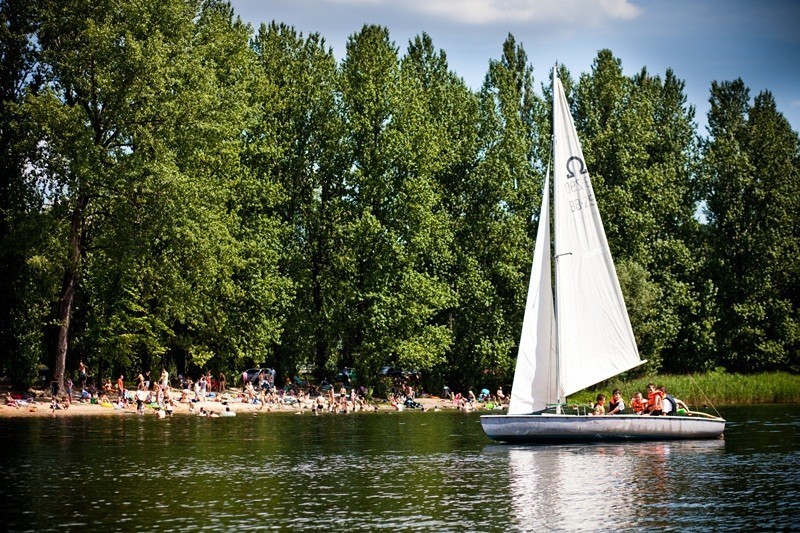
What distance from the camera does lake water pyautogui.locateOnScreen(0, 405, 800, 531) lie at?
87.4 feet

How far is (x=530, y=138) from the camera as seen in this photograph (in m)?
88.4

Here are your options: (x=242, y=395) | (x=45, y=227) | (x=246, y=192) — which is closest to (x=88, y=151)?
(x=45, y=227)

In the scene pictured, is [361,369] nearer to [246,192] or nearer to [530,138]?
[246,192]

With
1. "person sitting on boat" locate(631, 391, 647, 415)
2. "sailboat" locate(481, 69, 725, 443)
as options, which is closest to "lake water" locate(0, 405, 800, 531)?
"sailboat" locate(481, 69, 725, 443)

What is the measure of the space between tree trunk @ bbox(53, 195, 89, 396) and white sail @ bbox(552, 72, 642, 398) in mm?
32511

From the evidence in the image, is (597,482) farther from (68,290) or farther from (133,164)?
(68,290)

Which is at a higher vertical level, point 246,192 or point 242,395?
point 246,192

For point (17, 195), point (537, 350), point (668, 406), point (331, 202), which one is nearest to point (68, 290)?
point (17, 195)

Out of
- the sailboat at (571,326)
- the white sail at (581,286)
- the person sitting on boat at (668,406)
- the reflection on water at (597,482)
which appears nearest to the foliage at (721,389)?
the person sitting on boat at (668,406)

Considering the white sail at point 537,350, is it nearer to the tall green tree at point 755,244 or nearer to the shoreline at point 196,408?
the shoreline at point 196,408

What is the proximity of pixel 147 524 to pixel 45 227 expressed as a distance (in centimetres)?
3944

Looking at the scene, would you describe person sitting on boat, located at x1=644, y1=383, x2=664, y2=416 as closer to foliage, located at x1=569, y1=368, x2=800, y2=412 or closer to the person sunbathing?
foliage, located at x1=569, y1=368, x2=800, y2=412

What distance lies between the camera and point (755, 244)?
8781 cm

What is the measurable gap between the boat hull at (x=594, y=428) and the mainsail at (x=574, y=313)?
0.85m
